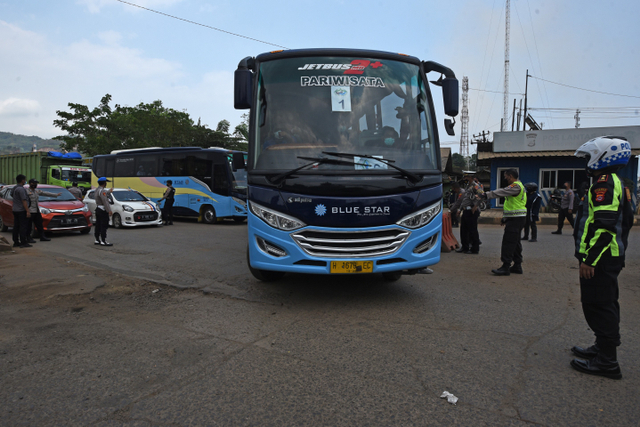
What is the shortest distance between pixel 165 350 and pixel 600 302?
3585 millimetres

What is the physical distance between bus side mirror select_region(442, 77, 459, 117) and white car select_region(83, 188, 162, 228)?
40.9 ft

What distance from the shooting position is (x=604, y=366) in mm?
3365

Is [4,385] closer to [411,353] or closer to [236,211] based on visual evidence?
[411,353]

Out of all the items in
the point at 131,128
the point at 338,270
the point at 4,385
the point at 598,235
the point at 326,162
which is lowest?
the point at 4,385

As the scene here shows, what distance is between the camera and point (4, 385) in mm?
3221

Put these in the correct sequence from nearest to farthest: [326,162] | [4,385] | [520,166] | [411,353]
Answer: [4,385]
[411,353]
[326,162]
[520,166]

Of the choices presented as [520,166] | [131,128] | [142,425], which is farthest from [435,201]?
[131,128]

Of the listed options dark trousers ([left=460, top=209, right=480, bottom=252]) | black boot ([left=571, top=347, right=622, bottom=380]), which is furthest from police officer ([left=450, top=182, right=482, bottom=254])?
black boot ([left=571, top=347, right=622, bottom=380])

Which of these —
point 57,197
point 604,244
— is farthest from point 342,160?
point 57,197

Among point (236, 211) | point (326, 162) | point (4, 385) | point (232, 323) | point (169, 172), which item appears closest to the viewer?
point (4, 385)

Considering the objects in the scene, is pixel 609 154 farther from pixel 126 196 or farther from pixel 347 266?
pixel 126 196

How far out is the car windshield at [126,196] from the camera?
51.9 feet

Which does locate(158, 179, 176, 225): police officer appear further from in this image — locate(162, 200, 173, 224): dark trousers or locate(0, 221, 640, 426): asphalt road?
locate(0, 221, 640, 426): asphalt road

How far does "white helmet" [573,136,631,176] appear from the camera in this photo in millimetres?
3314
